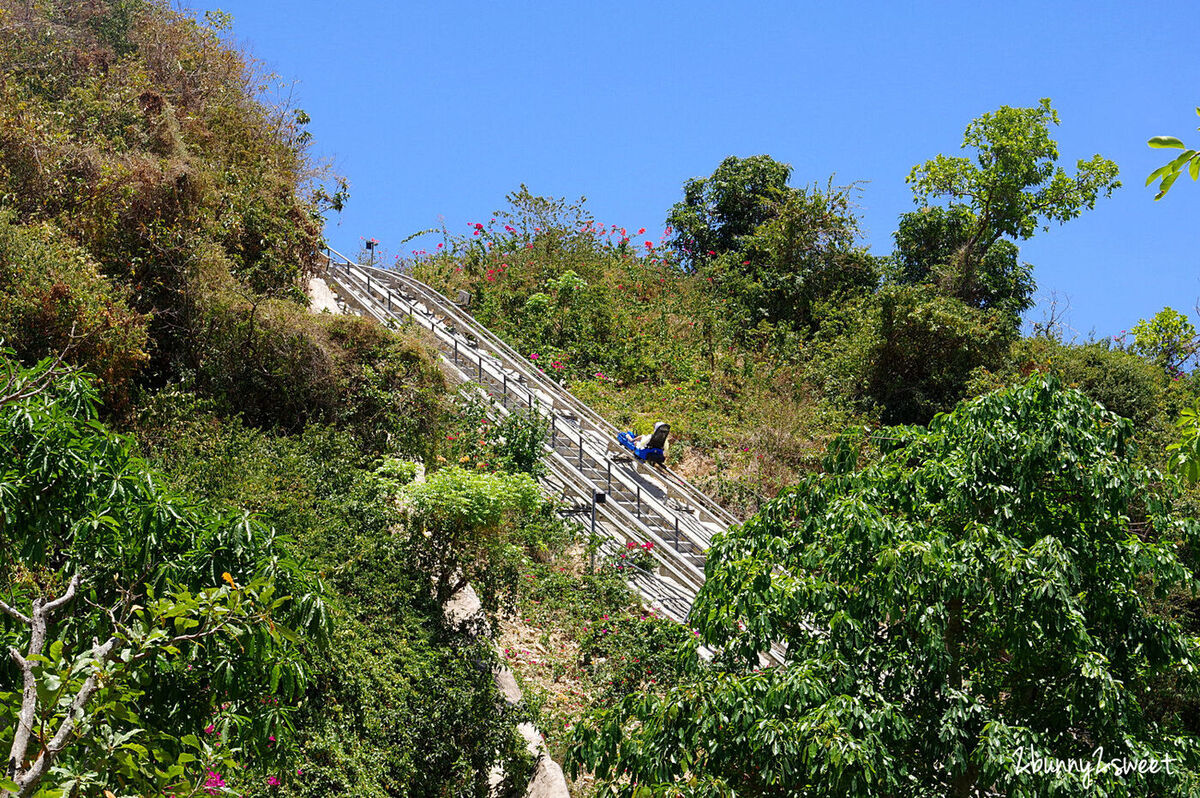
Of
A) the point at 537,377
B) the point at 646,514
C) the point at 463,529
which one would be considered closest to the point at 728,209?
the point at 537,377

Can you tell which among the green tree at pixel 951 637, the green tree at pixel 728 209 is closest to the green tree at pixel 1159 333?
the green tree at pixel 728 209

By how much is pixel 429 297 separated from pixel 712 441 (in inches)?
353

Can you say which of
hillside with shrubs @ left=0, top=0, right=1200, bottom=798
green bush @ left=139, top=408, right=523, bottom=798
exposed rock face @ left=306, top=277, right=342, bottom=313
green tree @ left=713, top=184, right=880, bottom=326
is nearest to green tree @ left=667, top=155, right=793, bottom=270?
green tree @ left=713, top=184, right=880, bottom=326

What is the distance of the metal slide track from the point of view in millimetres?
16812

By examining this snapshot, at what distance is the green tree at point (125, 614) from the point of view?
529 cm

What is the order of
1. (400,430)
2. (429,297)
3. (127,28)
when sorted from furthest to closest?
(429,297) → (127,28) → (400,430)

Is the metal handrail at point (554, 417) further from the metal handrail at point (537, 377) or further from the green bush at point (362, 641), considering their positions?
the green bush at point (362, 641)

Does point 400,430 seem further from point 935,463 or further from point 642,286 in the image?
point 642,286

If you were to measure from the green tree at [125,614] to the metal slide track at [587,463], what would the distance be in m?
7.84

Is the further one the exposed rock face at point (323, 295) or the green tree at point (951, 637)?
the exposed rock face at point (323, 295)

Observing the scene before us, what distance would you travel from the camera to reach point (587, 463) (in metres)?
20.0

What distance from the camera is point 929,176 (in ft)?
101

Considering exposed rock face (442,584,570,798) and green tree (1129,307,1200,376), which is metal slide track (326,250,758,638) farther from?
green tree (1129,307,1200,376)

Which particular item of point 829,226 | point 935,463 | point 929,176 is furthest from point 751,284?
point 935,463
